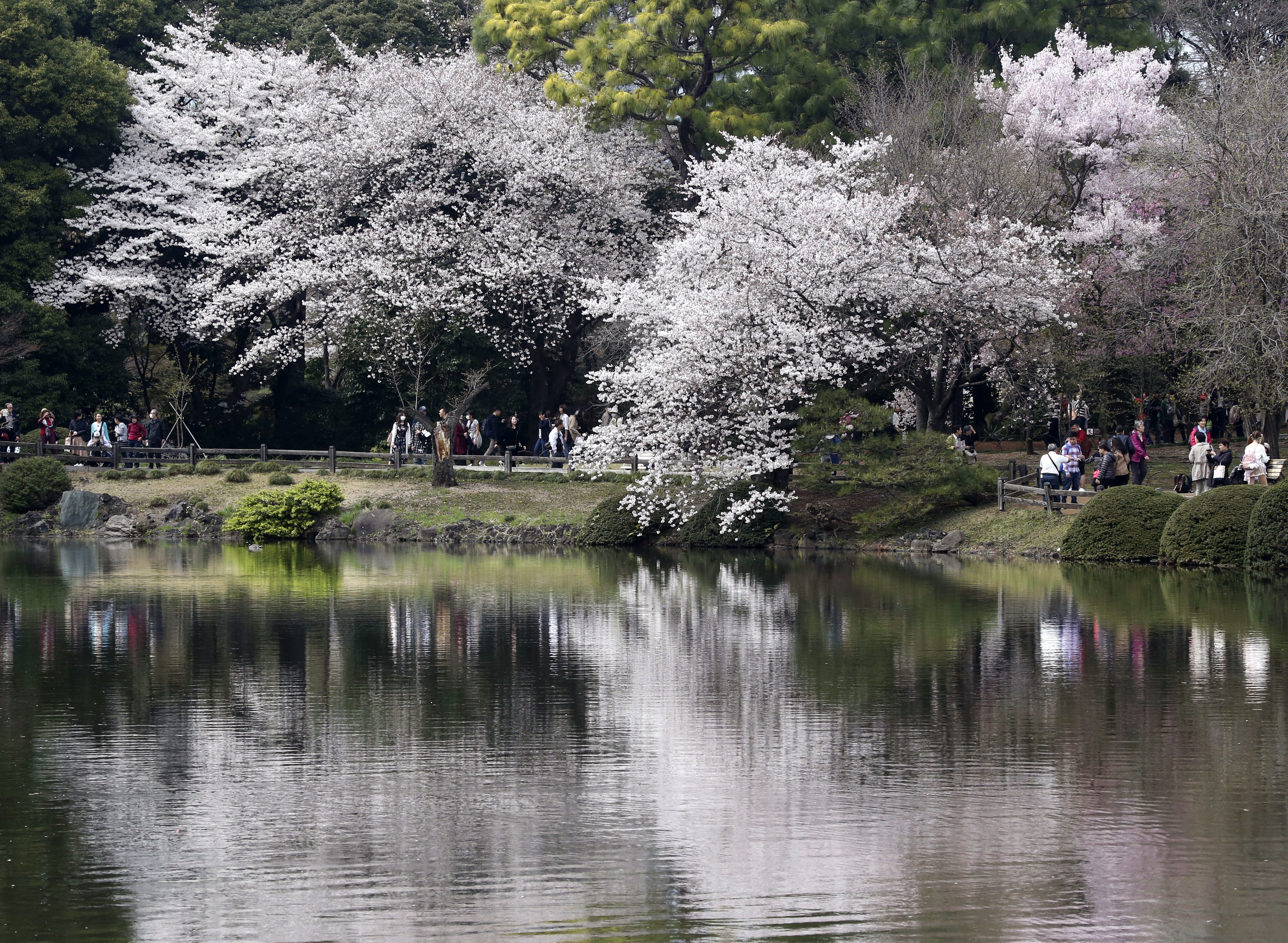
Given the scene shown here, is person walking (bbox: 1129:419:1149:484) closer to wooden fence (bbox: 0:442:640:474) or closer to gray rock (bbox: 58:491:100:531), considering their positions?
wooden fence (bbox: 0:442:640:474)

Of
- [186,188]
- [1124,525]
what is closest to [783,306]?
[1124,525]

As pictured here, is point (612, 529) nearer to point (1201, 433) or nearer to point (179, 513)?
point (179, 513)

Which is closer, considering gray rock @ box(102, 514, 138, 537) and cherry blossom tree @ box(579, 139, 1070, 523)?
cherry blossom tree @ box(579, 139, 1070, 523)

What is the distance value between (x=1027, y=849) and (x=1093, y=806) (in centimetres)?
129

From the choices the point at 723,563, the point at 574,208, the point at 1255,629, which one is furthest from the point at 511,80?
the point at 1255,629

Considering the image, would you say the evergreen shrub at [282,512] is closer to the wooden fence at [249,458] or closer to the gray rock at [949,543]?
the wooden fence at [249,458]

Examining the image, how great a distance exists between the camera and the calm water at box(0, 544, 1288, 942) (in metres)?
9.27

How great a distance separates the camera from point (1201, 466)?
102ft

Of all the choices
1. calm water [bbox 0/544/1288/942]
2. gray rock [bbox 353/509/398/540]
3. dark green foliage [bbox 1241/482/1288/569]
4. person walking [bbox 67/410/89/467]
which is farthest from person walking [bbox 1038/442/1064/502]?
person walking [bbox 67/410/89/467]

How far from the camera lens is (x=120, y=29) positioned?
161 ft

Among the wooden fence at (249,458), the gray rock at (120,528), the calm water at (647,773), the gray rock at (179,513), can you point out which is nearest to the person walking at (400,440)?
the wooden fence at (249,458)

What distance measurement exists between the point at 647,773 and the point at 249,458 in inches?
1406

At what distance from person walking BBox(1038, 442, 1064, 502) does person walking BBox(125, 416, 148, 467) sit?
87.4ft

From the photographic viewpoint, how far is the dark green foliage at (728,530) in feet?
116
